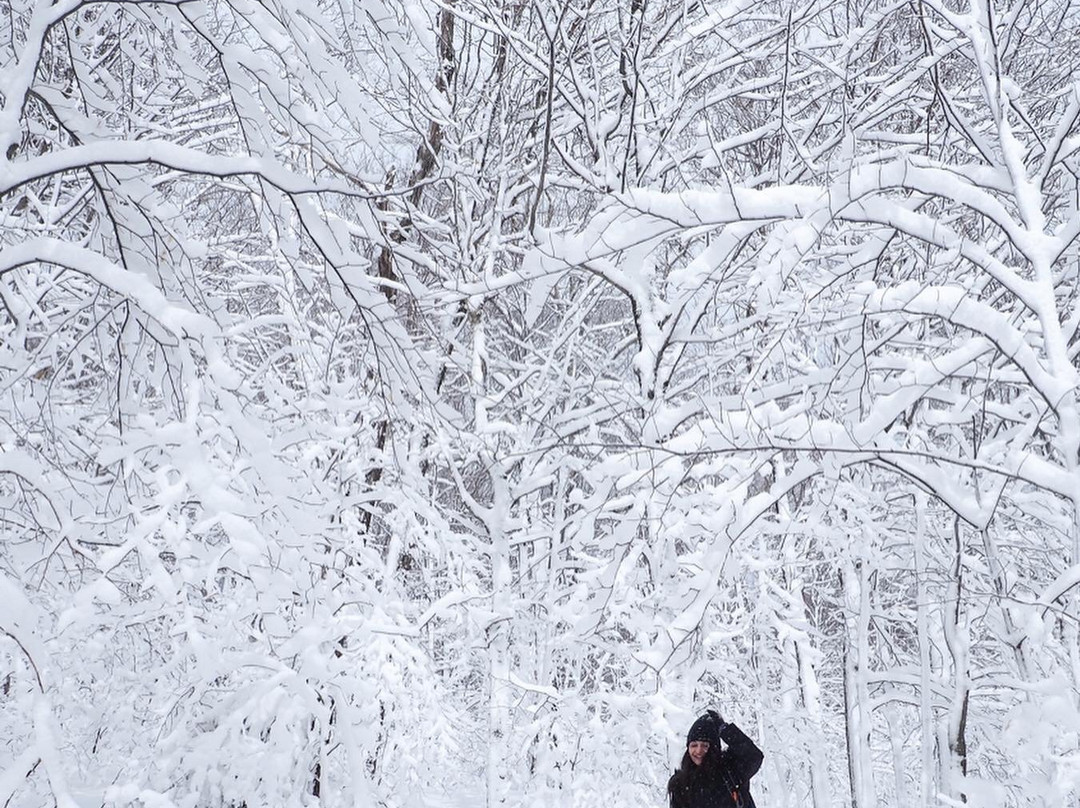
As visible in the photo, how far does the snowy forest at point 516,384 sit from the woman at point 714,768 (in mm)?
555

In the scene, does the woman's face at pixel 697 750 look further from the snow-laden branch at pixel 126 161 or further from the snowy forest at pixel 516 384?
the snow-laden branch at pixel 126 161

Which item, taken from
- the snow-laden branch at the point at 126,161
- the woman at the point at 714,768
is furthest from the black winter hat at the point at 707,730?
the snow-laden branch at the point at 126,161

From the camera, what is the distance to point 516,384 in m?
8.53

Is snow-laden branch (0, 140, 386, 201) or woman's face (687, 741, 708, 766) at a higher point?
snow-laden branch (0, 140, 386, 201)

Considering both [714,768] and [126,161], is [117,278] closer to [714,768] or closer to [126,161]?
[126,161]

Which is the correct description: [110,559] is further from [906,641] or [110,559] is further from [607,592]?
[906,641]

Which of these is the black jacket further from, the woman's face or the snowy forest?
the snowy forest

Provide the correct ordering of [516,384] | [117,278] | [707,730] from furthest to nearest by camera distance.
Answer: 1. [516,384]
2. [707,730]
3. [117,278]

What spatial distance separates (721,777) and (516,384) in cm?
403

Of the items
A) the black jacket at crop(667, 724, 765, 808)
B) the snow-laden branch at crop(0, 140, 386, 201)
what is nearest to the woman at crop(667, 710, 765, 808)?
the black jacket at crop(667, 724, 765, 808)

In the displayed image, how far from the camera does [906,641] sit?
17344 millimetres

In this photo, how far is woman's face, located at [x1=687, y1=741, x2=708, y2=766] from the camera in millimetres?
5367

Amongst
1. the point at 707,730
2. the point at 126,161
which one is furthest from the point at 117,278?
the point at 707,730

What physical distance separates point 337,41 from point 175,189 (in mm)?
7713
